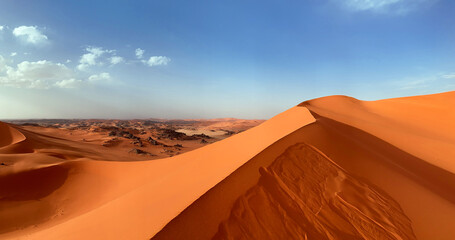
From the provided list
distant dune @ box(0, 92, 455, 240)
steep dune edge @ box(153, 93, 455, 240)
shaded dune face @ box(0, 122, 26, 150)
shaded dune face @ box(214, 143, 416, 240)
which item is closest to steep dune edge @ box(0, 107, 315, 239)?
distant dune @ box(0, 92, 455, 240)

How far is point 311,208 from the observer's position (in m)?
2.72

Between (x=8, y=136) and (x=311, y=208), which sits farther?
(x=8, y=136)

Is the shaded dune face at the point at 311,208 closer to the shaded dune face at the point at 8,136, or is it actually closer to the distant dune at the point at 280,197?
the distant dune at the point at 280,197

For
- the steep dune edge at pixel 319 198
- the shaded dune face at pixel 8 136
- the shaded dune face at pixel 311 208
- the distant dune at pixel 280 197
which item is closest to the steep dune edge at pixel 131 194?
the distant dune at pixel 280 197

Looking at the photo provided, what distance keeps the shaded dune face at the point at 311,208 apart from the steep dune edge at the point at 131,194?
0.57 metres

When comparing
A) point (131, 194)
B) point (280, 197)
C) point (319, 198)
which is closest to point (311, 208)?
point (319, 198)

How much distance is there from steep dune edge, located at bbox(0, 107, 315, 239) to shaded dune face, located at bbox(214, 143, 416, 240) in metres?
0.57

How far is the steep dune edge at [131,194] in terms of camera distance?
2.70 m

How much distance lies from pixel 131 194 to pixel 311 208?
3.17 meters

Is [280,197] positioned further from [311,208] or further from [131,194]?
Result: [131,194]

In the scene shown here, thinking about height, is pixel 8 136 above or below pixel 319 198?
below

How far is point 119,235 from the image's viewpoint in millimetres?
2490

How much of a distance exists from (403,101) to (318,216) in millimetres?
13792

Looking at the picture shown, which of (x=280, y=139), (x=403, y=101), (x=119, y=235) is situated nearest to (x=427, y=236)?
(x=280, y=139)
